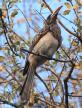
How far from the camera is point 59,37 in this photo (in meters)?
3.53

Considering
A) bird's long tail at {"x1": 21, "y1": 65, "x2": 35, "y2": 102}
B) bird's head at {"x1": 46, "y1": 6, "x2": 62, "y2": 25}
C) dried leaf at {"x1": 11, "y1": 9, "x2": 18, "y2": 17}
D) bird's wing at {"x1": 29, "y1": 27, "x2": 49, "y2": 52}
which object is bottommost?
bird's long tail at {"x1": 21, "y1": 65, "x2": 35, "y2": 102}

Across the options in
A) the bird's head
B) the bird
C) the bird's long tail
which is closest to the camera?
the bird's long tail

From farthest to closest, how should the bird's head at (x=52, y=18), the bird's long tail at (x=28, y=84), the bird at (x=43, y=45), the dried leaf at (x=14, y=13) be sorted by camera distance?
the bird's head at (x=52, y=18) → the bird at (x=43, y=45) → the dried leaf at (x=14, y=13) → the bird's long tail at (x=28, y=84)

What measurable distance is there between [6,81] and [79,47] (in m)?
0.72

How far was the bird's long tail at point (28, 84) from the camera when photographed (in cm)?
293

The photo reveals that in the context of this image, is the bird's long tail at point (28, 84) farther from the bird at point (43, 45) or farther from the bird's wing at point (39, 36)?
the bird's wing at point (39, 36)

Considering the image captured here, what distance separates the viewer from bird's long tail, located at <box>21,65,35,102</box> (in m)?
2.93

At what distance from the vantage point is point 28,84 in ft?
10.3

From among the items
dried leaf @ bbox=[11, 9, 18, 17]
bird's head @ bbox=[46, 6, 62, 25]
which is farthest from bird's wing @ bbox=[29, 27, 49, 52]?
dried leaf @ bbox=[11, 9, 18, 17]

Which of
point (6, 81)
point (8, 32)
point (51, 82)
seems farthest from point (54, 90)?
point (8, 32)

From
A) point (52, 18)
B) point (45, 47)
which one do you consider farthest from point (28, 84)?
point (52, 18)

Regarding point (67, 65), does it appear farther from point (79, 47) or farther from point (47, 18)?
point (47, 18)

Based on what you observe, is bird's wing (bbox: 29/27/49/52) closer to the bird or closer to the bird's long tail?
the bird

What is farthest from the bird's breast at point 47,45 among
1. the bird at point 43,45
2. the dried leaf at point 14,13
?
the dried leaf at point 14,13
